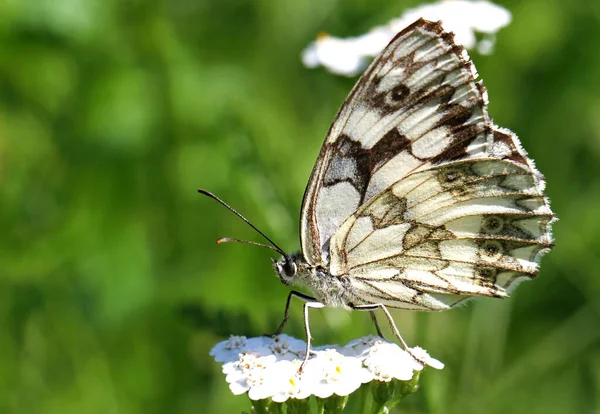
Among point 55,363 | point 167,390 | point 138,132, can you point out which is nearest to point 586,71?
point 138,132

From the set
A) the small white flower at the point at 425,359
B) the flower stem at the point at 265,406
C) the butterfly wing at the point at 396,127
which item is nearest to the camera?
the flower stem at the point at 265,406

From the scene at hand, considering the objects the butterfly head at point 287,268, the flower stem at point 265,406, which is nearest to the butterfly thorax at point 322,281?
the butterfly head at point 287,268

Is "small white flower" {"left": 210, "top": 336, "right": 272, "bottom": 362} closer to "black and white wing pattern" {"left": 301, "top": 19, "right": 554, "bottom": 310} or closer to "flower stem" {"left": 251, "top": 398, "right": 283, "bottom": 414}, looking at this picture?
"flower stem" {"left": 251, "top": 398, "right": 283, "bottom": 414}

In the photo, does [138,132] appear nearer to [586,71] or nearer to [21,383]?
[21,383]

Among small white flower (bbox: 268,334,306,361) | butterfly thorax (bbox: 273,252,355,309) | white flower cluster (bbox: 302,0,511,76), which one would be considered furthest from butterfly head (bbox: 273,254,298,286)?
white flower cluster (bbox: 302,0,511,76)

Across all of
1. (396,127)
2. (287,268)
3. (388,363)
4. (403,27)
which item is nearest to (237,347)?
(287,268)

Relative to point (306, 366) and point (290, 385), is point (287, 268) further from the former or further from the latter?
point (290, 385)

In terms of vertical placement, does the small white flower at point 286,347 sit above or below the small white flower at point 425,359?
below

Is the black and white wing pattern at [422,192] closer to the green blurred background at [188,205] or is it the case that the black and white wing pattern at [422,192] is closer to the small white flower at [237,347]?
the small white flower at [237,347]
